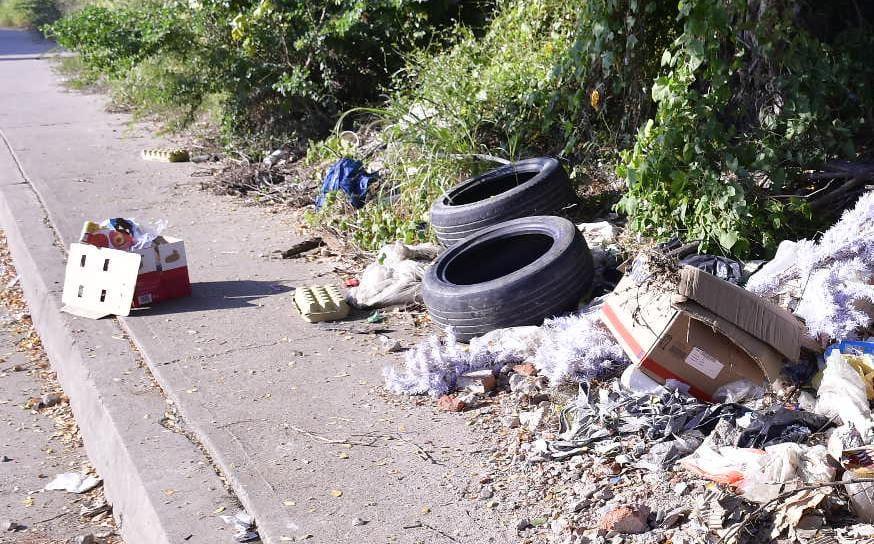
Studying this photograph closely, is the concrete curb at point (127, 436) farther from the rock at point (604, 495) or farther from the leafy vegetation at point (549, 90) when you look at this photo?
the leafy vegetation at point (549, 90)

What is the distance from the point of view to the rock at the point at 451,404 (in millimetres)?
4477

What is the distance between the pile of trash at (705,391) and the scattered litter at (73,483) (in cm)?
150

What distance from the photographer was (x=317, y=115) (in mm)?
10375

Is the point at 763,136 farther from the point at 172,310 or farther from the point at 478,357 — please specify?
the point at 172,310

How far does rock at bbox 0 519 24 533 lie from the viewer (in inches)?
158

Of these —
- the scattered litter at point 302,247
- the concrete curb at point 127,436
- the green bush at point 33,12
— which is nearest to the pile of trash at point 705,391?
the concrete curb at point 127,436

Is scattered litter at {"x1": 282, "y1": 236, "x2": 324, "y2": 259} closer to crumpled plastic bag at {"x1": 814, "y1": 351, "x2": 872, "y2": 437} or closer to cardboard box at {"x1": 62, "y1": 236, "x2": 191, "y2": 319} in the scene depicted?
cardboard box at {"x1": 62, "y1": 236, "x2": 191, "y2": 319}

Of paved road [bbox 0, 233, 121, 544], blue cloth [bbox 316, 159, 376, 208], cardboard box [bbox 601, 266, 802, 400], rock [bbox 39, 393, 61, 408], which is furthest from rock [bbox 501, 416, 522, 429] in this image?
blue cloth [bbox 316, 159, 376, 208]

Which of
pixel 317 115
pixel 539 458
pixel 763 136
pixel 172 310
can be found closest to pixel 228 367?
pixel 172 310

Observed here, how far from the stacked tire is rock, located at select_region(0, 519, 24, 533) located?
233 cm

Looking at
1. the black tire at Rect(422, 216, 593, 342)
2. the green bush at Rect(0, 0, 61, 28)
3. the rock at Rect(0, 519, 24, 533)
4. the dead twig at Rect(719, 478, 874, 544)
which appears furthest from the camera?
the green bush at Rect(0, 0, 61, 28)

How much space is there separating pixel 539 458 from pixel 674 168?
2.62 meters

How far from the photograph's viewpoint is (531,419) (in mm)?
Answer: 4238

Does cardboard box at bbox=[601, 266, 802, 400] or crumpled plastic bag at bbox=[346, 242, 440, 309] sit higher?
cardboard box at bbox=[601, 266, 802, 400]
